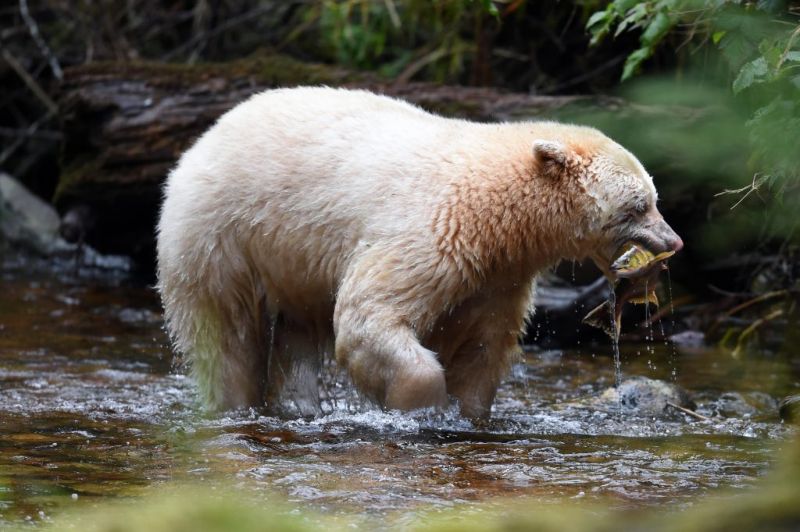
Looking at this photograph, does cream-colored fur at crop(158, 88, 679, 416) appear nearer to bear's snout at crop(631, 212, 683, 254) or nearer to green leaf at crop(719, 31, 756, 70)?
bear's snout at crop(631, 212, 683, 254)

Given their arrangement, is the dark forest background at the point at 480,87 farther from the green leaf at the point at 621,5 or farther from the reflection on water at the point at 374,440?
the reflection on water at the point at 374,440

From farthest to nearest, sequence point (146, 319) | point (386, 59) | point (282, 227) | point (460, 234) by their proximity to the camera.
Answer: point (386, 59) < point (146, 319) < point (282, 227) < point (460, 234)

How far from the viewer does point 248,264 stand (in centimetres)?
600

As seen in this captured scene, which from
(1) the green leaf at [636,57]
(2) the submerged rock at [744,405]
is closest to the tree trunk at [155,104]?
(1) the green leaf at [636,57]

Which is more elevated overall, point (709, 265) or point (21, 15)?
point (21, 15)

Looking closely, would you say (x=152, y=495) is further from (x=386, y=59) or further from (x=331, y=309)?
(x=386, y=59)

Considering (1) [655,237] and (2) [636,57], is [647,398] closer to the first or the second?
(1) [655,237]

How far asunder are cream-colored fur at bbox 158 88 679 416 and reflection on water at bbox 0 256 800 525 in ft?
1.09

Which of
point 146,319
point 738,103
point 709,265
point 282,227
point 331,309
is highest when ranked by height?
point 738,103

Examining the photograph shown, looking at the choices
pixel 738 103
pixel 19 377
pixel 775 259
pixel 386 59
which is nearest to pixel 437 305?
pixel 738 103

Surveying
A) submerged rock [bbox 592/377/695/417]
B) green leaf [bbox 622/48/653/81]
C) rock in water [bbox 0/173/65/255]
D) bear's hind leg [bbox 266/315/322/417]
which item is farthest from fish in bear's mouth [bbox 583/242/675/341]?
rock in water [bbox 0/173/65/255]

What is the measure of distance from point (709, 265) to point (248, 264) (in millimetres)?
4767

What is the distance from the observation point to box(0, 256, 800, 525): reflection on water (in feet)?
13.2

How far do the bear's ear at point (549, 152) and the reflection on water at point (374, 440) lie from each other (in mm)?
1305
